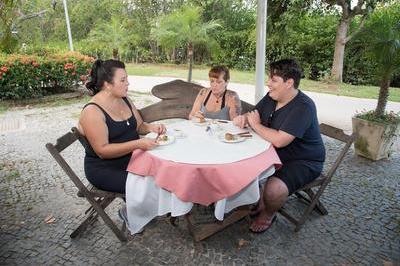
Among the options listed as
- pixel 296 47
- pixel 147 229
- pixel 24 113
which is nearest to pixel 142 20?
pixel 296 47

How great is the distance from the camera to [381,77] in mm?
4758

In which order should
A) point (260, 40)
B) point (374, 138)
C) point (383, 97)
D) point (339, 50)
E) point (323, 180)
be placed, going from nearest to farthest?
1. point (323, 180)
2. point (374, 138)
3. point (383, 97)
4. point (260, 40)
5. point (339, 50)

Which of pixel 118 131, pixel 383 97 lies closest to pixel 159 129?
pixel 118 131

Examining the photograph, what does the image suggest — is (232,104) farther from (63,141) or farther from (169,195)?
(63,141)

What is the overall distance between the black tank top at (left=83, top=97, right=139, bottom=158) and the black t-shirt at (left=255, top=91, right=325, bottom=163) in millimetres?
1263

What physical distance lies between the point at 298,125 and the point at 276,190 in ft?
1.89

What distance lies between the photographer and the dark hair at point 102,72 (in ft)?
9.30

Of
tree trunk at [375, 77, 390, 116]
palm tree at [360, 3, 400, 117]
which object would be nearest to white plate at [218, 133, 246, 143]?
palm tree at [360, 3, 400, 117]

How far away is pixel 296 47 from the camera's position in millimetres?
13383

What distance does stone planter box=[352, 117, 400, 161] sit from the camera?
15.0 feet

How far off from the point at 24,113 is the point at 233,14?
45.7 ft

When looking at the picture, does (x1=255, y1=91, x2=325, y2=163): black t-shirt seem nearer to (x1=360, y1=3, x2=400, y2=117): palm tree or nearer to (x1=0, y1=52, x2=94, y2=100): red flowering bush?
(x1=360, y1=3, x2=400, y2=117): palm tree
